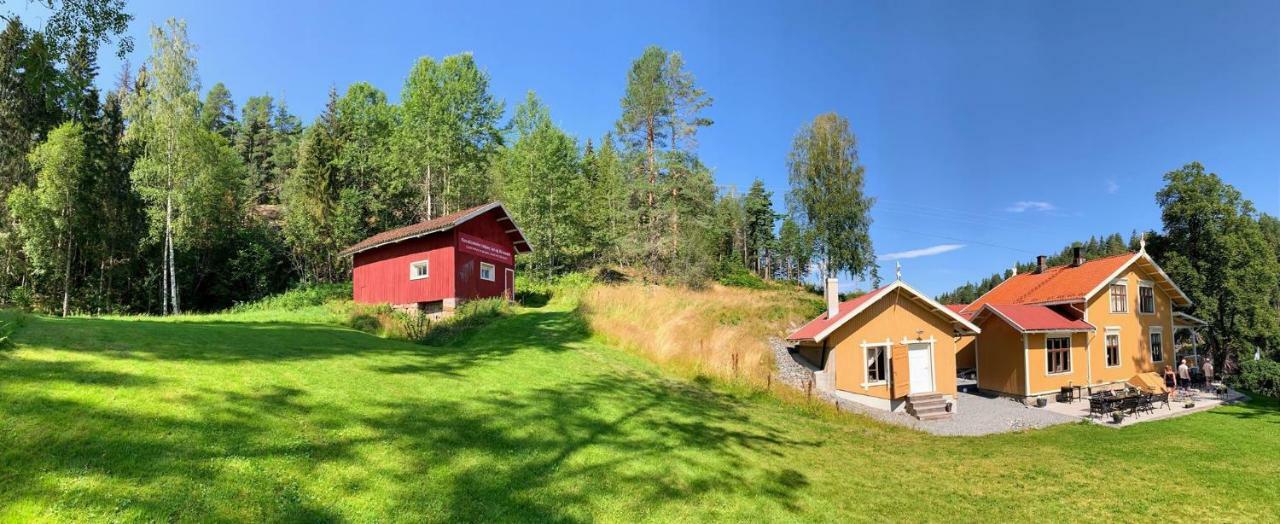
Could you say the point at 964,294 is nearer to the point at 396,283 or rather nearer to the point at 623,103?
the point at 623,103

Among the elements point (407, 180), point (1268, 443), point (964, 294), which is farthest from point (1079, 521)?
point (964, 294)

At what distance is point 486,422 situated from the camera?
8242 millimetres

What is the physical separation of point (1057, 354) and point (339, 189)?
46521 mm

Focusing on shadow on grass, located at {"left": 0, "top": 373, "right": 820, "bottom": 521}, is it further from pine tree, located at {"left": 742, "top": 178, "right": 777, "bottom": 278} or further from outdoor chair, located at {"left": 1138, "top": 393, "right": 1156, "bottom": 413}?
pine tree, located at {"left": 742, "top": 178, "right": 777, "bottom": 278}

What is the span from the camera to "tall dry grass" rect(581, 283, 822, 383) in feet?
58.0

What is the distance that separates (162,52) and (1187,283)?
207 ft

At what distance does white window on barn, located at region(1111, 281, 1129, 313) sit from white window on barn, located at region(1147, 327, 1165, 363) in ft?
9.85

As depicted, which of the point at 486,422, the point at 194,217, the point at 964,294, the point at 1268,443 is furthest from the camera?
the point at 964,294

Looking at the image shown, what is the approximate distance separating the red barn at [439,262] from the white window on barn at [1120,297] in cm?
3242

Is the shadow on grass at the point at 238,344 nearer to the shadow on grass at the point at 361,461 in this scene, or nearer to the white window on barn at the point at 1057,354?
the shadow on grass at the point at 361,461

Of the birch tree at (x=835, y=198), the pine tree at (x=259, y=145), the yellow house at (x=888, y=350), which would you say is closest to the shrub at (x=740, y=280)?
the birch tree at (x=835, y=198)

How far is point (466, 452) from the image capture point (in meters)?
6.96

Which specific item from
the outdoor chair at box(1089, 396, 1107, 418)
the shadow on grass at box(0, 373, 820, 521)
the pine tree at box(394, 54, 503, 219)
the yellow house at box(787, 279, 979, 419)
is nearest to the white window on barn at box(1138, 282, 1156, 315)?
the outdoor chair at box(1089, 396, 1107, 418)

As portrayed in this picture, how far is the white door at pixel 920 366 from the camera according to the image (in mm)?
20781
